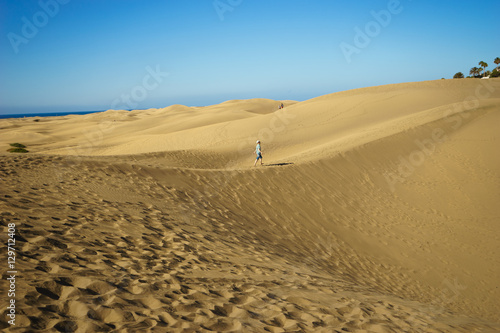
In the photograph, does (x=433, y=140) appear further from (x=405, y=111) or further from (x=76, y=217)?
(x=76, y=217)

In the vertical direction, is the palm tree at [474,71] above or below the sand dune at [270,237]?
above

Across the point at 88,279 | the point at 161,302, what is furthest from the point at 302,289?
the point at 88,279

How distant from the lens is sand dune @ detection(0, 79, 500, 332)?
3661mm

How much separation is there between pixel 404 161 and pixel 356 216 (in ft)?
23.2

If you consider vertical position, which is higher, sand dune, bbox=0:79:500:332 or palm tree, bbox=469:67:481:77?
palm tree, bbox=469:67:481:77

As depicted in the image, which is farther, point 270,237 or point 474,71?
point 474,71

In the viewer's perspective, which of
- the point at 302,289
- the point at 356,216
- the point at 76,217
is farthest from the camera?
the point at 356,216

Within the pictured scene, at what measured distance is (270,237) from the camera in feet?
25.6

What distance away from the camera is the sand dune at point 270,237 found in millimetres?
3661

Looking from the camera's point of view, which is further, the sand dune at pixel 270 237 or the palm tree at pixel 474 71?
the palm tree at pixel 474 71

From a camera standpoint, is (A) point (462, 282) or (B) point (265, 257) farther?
(A) point (462, 282)

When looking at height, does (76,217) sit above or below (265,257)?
above

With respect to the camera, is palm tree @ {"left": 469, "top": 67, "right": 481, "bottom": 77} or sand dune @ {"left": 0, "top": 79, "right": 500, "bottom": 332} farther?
palm tree @ {"left": 469, "top": 67, "right": 481, "bottom": 77}

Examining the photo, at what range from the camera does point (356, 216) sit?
428 inches
